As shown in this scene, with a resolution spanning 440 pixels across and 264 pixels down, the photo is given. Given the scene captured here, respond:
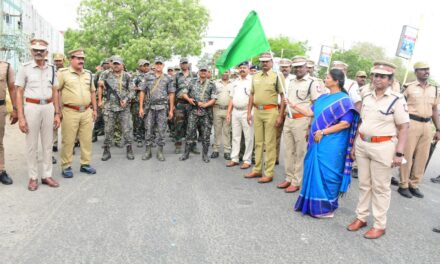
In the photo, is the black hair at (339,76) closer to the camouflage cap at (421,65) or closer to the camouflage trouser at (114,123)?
the camouflage cap at (421,65)

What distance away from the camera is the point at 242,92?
7457 millimetres

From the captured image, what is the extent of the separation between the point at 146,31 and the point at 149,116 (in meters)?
22.2

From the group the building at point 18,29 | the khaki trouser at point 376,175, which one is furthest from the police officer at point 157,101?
the building at point 18,29

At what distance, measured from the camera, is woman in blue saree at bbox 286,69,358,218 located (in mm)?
4629

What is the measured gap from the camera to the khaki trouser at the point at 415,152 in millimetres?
6152

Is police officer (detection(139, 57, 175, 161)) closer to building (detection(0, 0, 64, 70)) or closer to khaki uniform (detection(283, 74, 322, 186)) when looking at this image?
khaki uniform (detection(283, 74, 322, 186))

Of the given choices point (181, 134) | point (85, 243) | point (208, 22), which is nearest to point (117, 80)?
point (181, 134)

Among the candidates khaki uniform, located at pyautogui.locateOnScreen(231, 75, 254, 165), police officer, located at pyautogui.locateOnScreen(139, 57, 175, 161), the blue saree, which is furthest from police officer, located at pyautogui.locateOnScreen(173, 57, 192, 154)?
the blue saree

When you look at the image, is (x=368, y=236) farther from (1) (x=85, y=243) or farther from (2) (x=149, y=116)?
(2) (x=149, y=116)

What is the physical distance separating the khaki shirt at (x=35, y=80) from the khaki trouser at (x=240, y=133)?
3455 mm

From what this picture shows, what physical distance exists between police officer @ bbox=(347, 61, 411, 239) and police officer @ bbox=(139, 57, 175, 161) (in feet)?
14.3

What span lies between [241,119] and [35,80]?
3696 millimetres

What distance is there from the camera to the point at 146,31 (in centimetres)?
2855

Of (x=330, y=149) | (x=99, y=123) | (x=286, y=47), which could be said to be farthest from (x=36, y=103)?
(x=286, y=47)
